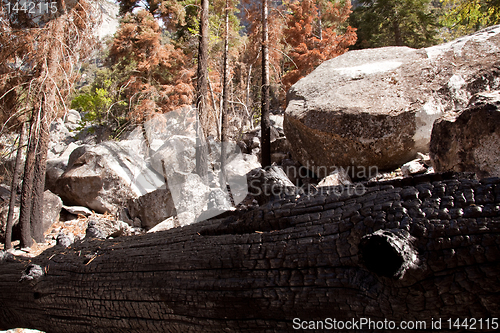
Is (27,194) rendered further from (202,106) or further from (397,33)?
(397,33)

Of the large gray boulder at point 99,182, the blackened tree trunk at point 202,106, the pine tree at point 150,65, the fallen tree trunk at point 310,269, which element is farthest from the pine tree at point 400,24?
the fallen tree trunk at point 310,269

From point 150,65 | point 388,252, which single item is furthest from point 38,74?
point 150,65

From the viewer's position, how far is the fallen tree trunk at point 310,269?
100 cm

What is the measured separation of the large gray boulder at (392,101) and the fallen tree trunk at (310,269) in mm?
6776

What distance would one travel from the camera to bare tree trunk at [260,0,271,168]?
12.7 meters

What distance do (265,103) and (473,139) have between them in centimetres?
A: 950

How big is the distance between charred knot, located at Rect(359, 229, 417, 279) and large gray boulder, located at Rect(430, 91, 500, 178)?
3486mm

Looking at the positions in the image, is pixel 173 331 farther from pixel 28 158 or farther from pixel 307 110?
pixel 28 158

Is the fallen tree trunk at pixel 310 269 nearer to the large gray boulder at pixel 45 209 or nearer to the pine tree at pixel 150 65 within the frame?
the large gray boulder at pixel 45 209

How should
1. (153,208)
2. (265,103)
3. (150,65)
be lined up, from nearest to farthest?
(153,208), (265,103), (150,65)

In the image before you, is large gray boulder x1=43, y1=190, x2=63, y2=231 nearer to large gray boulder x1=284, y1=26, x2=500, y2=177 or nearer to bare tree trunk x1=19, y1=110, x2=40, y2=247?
bare tree trunk x1=19, y1=110, x2=40, y2=247

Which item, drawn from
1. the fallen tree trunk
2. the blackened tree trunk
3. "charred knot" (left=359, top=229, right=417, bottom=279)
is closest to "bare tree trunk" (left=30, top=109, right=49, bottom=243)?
the blackened tree trunk

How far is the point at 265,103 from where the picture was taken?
42.8 ft

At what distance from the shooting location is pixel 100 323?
1835 mm
